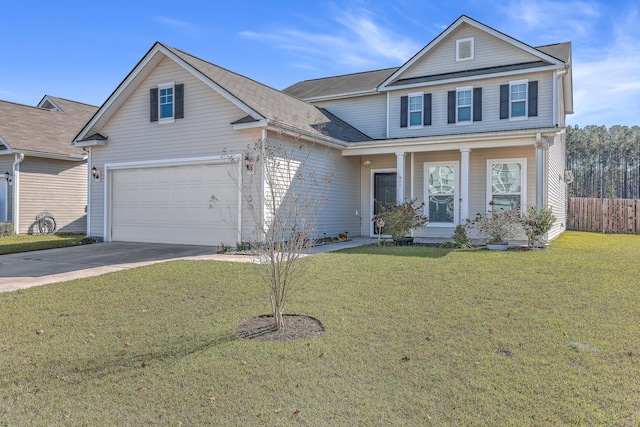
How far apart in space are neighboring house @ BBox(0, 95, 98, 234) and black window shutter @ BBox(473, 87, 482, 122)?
14450mm

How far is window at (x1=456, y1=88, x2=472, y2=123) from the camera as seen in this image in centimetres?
1453

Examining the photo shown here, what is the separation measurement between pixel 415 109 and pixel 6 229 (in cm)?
1524

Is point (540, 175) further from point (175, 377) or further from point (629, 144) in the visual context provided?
point (629, 144)

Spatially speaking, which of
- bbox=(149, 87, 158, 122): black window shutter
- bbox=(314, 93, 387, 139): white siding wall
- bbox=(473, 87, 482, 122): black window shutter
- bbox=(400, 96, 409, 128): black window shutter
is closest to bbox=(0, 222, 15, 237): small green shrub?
bbox=(149, 87, 158, 122): black window shutter

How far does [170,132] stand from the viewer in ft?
41.5

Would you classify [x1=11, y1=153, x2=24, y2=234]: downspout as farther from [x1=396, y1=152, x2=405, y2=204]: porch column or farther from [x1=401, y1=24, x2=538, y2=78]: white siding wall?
[x1=401, y1=24, x2=538, y2=78]: white siding wall

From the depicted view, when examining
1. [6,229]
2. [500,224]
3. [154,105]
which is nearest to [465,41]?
[500,224]

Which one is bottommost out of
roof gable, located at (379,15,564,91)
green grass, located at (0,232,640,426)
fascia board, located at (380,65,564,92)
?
green grass, located at (0,232,640,426)

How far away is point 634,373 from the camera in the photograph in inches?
143

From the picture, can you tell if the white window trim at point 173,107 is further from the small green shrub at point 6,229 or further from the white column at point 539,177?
the white column at point 539,177

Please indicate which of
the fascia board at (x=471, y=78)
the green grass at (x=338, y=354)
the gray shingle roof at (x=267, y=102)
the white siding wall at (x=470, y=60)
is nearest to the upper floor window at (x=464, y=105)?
the fascia board at (x=471, y=78)

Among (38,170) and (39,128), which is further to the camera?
(39,128)

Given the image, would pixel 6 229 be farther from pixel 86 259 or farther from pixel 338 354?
pixel 338 354

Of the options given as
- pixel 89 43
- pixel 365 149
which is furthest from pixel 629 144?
pixel 89 43
